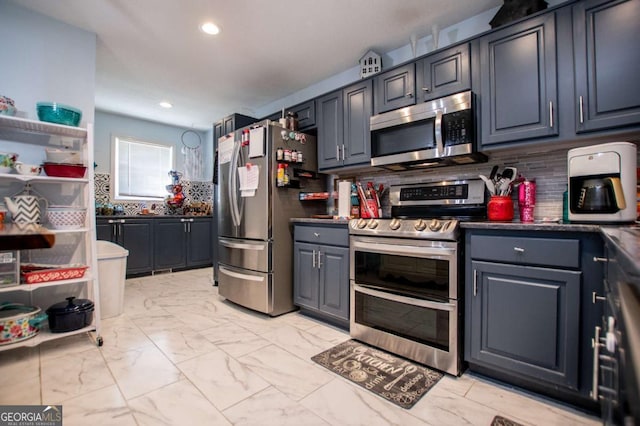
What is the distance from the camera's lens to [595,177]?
1.52m

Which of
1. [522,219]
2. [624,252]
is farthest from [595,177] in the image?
[624,252]

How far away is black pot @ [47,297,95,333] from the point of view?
2.07m

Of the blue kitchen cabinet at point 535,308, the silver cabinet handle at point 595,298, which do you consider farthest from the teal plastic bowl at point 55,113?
the silver cabinet handle at point 595,298

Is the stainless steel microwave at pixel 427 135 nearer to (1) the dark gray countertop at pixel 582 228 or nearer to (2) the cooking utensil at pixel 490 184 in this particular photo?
(2) the cooking utensil at pixel 490 184

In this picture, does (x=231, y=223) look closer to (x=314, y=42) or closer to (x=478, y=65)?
(x=314, y=42)

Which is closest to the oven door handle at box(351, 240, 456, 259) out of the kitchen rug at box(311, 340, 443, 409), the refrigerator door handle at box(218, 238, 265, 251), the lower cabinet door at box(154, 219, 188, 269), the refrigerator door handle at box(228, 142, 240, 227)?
the kitchen rug at box(311, 340, 443, 409)

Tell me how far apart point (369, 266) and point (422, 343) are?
0.60 meters

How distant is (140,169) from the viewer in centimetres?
497

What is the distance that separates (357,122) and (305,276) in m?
1.47

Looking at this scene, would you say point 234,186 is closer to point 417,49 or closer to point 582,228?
point 417,49

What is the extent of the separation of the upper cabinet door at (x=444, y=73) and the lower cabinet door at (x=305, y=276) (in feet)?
5.04

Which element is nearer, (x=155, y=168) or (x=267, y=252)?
(x=267, y=252)

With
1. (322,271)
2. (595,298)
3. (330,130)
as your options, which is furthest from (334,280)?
(595,298)

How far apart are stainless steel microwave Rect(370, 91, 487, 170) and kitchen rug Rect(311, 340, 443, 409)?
1.42 m
